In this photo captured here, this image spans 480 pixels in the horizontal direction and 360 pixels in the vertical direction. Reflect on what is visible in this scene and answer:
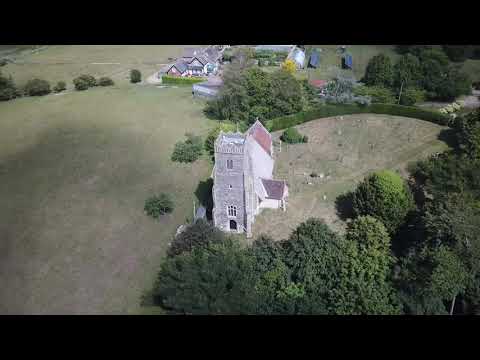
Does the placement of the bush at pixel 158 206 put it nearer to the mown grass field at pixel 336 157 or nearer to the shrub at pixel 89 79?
the mown grass field at pixel 336 157

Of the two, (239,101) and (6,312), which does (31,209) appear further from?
(239,101)

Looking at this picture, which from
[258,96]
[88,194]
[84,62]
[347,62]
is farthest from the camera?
[84,62]

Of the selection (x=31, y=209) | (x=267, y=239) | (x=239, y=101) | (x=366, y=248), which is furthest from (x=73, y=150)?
(x=366, y=248)

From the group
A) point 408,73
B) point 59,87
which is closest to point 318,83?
point 408,73

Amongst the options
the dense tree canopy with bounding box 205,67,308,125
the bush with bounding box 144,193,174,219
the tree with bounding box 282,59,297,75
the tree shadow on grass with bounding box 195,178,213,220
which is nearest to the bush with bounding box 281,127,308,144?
the dense tree canopy with bounding box 205,67,308,125

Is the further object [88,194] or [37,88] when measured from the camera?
[37,88]

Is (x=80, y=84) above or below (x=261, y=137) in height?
below

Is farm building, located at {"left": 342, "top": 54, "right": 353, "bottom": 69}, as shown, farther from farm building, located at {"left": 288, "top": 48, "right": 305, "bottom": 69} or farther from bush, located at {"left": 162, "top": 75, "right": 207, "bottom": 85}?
bush, located at {"left": 162, "top": 75, "right": 207, "bottom": 85}

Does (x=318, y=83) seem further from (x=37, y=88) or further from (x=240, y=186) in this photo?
(x=37, y=88)
